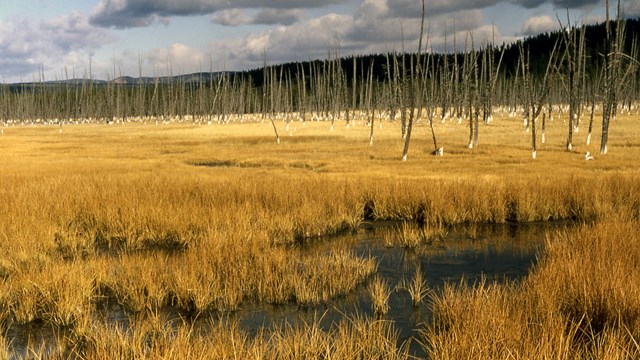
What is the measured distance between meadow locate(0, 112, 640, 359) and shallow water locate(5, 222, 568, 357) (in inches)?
6.0

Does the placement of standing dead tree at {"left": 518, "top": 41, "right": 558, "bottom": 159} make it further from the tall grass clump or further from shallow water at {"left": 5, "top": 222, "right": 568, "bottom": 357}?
the tall grass clump

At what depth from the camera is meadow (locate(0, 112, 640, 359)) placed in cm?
569

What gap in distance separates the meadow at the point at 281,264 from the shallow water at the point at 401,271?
0.50 feet

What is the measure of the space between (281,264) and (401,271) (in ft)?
8.11

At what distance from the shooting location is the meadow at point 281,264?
5.69 metres

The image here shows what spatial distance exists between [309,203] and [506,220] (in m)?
5.87

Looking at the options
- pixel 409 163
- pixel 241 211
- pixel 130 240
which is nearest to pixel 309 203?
pixel 241 211

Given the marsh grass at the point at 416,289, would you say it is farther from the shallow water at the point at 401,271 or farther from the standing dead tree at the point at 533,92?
the standing dead tree at the point at 533,92

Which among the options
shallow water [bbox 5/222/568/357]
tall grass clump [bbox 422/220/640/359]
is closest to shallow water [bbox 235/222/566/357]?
shallow water [bbox 5/222/568/357]

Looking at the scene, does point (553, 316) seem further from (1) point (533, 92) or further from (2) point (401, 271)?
(1) point (533, 92)

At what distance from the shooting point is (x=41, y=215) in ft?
42.2

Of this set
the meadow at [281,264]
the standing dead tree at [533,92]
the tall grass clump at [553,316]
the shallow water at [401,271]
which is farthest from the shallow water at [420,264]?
the standing dead tree at [533,92]

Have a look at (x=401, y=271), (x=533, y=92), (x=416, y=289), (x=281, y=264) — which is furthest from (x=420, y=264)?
(x=533, y=92)

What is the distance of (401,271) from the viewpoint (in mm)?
10250
